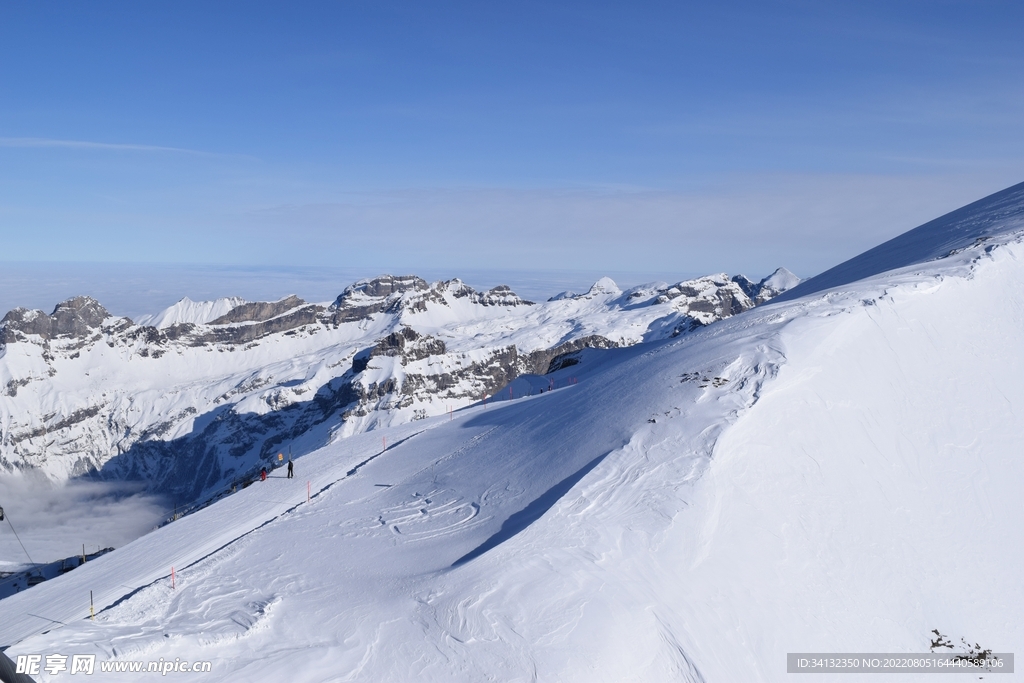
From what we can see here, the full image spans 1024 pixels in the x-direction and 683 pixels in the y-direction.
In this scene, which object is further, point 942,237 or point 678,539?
point 942,237

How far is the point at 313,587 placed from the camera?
18.0 metres

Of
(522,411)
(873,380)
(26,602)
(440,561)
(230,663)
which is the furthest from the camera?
(522,411)

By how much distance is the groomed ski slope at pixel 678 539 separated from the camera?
46.5 ft

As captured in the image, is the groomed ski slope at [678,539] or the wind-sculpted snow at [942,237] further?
the wind-sculpted snow at [942,237]

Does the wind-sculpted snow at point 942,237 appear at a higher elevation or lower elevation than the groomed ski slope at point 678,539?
higher

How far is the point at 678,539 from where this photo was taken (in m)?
16.2

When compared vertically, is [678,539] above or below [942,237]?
below

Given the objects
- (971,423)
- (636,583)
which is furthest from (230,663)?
(971,423)

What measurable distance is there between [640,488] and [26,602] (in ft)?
71.7

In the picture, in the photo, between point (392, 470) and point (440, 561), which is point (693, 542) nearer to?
point (440, 561)

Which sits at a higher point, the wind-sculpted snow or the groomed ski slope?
the wind-sculpted snow

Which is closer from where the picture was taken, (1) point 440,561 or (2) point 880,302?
(1) point 440,561

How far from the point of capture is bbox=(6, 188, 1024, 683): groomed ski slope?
14164 mm

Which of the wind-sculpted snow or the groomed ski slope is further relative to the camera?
the wind-sculpted snow
